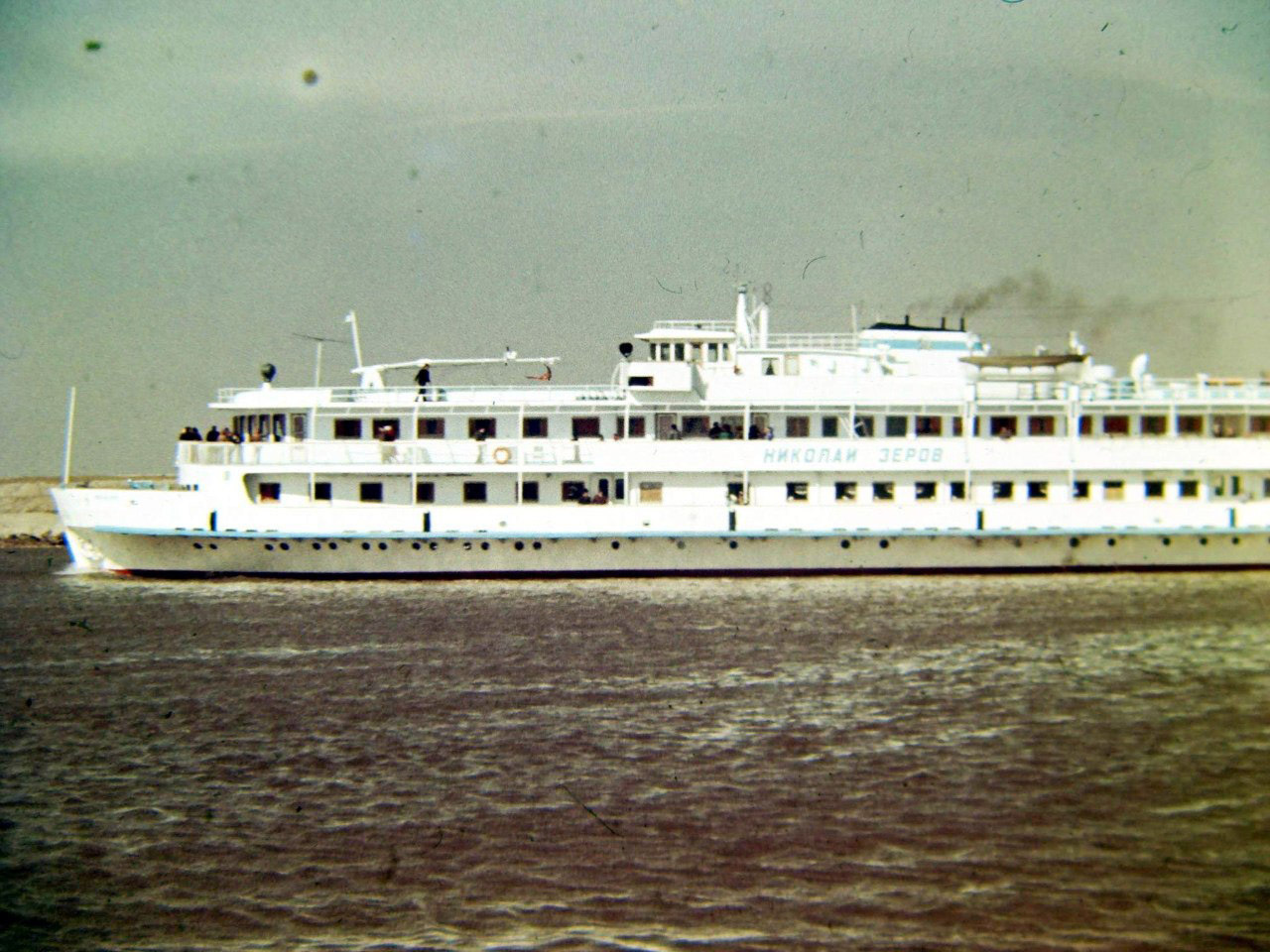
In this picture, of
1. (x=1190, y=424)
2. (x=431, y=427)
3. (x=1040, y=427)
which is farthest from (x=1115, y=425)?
(x=431, y=427)

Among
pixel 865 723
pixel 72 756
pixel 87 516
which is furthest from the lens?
pixel 87 516

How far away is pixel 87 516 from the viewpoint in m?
30.5

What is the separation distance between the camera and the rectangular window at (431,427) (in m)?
32.4

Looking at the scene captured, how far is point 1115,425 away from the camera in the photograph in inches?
1308

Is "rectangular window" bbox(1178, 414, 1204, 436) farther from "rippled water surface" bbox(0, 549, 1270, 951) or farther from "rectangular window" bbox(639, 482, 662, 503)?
"rectangular window" bbox(639, 482, 662, 503)

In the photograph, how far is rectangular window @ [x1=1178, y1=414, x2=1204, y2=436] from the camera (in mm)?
33531

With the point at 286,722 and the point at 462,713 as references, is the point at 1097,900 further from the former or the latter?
the point at 286,722

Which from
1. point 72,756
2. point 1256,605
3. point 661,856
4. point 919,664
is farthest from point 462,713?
point 1256,605

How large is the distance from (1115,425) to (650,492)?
12897mm

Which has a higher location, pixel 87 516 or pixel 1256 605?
pixel 87 516

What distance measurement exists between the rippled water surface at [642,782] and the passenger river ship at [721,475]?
6464mm

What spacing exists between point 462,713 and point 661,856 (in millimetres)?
5981

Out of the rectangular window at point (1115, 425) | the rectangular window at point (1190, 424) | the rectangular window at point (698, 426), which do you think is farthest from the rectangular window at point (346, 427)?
the rectangular window at point (1190, 424)

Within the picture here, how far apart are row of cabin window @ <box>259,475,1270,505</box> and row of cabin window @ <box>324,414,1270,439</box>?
57.0 inches
